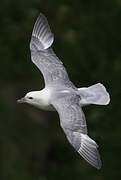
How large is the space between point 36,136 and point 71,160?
2.09ft

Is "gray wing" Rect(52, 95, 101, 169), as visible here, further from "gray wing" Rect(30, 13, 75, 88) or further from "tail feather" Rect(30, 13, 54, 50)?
"tail feather" Rect(30, 13, 54, 50)

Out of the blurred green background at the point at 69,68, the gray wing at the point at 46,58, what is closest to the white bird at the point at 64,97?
the gray wing at the point at 46,58

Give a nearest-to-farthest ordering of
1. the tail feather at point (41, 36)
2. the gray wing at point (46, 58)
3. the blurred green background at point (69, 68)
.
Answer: the gray wing at point (46, 58)
the tail feather at point (41, 36)
the blurred green background at point (69, 68)

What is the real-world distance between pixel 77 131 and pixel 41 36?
217 centimetres

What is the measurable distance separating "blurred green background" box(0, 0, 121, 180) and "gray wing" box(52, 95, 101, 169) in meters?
3.04

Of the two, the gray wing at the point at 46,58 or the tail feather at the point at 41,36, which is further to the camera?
the tail feather at the point at 41,36

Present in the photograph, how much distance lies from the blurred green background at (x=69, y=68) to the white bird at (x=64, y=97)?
1.59 m

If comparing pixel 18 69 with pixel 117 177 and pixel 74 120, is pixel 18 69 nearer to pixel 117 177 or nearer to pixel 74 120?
pixel 117 177

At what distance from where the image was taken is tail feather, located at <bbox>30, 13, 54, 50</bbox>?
1116 cm

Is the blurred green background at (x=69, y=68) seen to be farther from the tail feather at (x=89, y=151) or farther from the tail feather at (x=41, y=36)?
the tail feather at (x=89, y=151)

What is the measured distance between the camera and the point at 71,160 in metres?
14.0

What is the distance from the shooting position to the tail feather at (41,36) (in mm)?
11164

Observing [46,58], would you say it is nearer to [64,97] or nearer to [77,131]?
[64,97]

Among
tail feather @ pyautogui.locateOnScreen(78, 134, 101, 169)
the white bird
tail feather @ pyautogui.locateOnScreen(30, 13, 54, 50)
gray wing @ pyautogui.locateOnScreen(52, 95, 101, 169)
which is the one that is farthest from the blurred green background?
tail feather @ pyautogui.locateOnScreen(78, 134, 101, 169)
